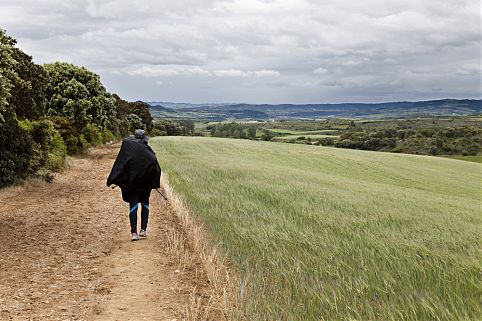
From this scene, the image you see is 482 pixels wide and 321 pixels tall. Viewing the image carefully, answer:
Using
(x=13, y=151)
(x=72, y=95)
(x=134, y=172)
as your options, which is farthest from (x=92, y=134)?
(x=134, y=172)

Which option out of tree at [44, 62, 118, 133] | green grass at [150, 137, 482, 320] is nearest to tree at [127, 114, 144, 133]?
tree at [44, 62, 118, 133]

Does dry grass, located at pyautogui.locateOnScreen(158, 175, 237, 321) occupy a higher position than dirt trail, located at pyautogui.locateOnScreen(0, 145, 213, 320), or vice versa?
dry grass, located at pyautogui.locateOnScreen(158, 175, 237, 321)

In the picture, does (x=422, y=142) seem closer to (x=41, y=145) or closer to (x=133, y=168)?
(x=41, y=145)

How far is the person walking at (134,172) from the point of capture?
9570mm

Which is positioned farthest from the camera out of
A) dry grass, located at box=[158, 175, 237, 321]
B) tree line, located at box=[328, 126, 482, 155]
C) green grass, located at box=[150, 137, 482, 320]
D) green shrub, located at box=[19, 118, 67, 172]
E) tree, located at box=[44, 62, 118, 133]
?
tree line, located at box=[328, 126, 482, 155]

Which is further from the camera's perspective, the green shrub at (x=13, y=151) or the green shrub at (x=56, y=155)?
the green shrub at (x=56, y=155)

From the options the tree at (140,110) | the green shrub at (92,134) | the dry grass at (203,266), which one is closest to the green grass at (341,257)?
the dry grass at (203,266)

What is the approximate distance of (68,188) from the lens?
60.5ft

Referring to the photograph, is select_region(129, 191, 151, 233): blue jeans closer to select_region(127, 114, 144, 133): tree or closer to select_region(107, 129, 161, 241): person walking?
select_region(107, 129, 161, 241): person walking

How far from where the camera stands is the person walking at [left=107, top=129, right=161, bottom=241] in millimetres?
9570

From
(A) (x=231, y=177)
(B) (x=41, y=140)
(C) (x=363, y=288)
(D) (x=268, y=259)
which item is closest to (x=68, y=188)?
(B) (x=41, y=140)

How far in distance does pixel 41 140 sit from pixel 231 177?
9.09m

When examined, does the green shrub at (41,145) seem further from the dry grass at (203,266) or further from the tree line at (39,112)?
the dry grass at (203,266)

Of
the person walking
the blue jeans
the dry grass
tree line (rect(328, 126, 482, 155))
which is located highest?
the person walking
